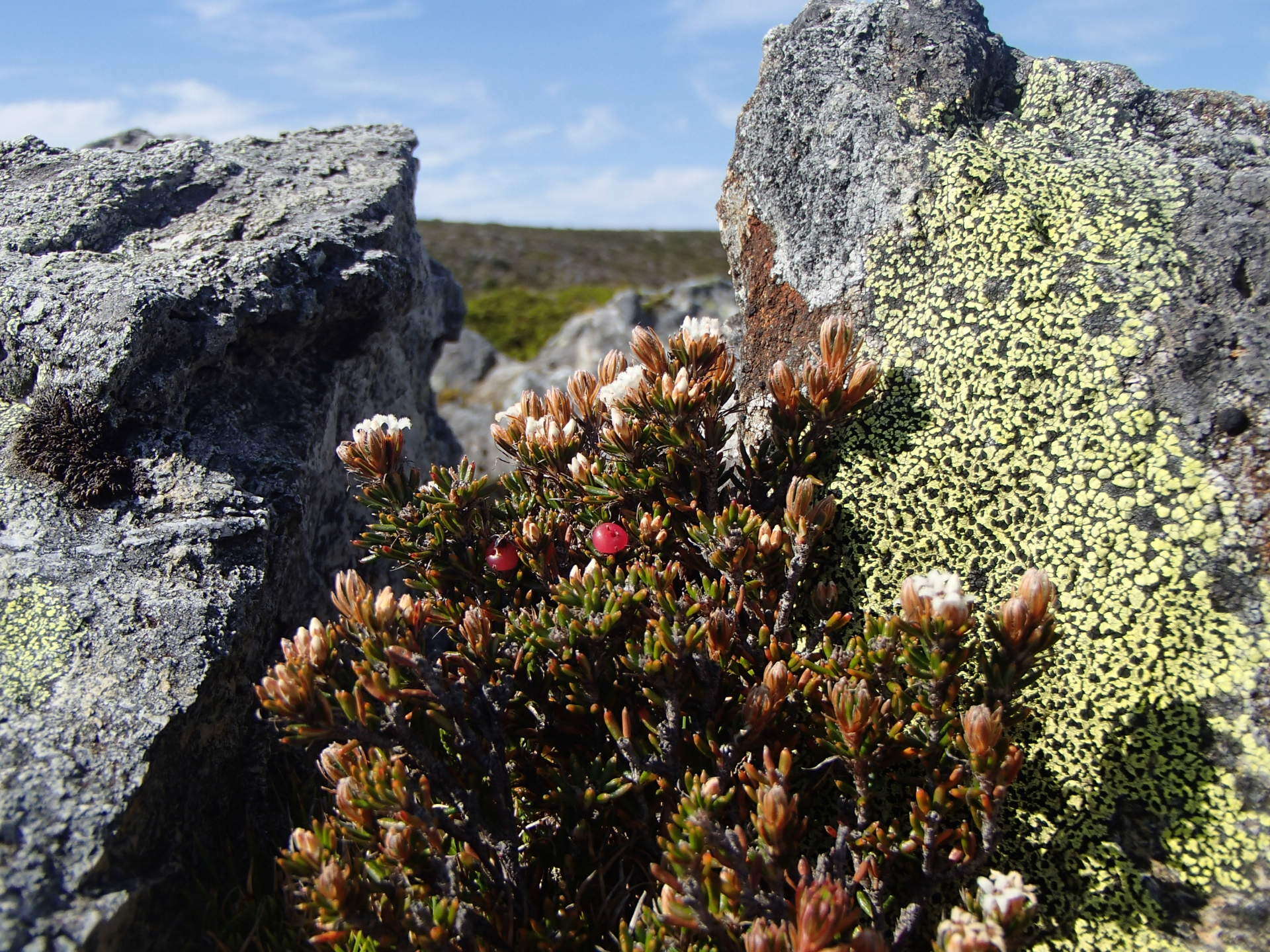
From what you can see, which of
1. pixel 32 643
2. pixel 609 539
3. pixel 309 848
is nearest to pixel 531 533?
pixel 609 539

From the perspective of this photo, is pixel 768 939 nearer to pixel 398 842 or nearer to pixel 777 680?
pixel 777 680

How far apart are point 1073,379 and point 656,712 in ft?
5.09

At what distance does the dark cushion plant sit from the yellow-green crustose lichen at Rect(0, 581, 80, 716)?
2.64ft

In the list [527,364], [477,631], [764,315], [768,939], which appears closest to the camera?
[768,939]

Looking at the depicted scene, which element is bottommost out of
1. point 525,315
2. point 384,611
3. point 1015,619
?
point 384,611

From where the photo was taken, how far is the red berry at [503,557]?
9.08ft

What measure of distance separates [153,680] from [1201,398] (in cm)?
307

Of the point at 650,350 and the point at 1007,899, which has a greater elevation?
the point at 650,350

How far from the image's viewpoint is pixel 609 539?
2641 mm

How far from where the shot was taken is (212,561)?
2926 millimetres

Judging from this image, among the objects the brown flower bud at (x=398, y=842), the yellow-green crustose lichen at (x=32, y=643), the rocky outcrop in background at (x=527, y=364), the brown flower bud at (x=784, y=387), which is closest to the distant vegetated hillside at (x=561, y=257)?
the rocky outcrop in background at (x=527, y=364)

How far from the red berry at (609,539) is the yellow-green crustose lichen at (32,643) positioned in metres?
1.60

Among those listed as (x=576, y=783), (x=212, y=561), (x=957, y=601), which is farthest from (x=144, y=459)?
(x=957, y=601)

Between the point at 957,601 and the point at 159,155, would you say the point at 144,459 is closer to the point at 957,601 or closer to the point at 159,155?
the point at 159,155
